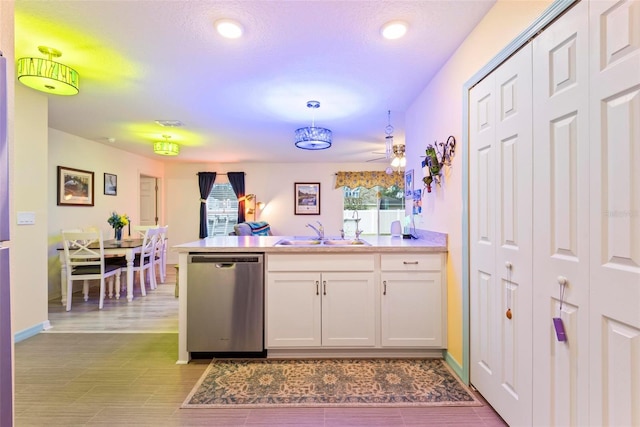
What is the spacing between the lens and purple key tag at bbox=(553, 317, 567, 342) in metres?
1.22

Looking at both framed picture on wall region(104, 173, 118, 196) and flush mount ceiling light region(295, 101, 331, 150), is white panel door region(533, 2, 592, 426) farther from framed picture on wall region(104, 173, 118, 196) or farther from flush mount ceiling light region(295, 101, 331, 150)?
framed picture on wall region(104, 173, 118, 196)

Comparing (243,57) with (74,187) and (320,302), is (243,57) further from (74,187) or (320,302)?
(74,187)

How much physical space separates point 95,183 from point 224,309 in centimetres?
412

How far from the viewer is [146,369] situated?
7.43 feet

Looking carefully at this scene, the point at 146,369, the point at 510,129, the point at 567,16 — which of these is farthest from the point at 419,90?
the point at 146,369

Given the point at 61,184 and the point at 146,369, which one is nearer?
the point at 146,369

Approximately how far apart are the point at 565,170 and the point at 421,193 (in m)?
1.69

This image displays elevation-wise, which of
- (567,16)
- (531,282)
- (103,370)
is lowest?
(103,370)

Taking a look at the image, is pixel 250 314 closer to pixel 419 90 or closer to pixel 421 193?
pixel 421 193

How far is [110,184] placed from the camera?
528 centimetres

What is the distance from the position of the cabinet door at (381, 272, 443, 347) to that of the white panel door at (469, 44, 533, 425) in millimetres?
393

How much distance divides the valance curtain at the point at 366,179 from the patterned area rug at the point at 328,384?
503 centimetres

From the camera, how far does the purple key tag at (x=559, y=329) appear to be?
1.22 m

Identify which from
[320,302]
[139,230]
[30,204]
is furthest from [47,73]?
[139,230]
